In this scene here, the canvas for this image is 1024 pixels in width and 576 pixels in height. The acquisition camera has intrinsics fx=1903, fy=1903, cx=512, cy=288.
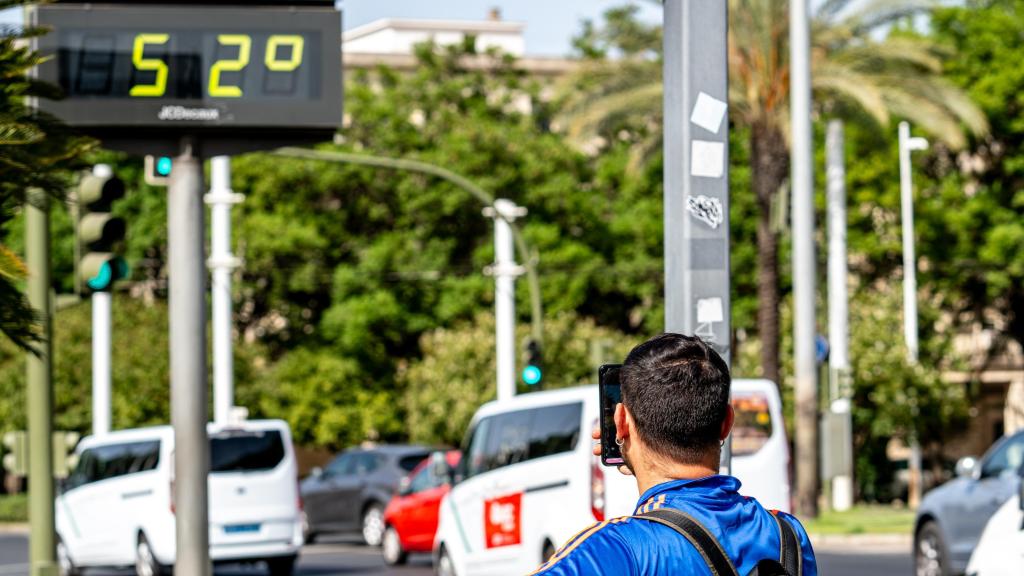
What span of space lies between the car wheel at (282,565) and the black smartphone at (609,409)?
61.9 ft

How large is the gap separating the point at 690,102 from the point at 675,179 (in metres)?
0.23

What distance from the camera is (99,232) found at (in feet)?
39.4

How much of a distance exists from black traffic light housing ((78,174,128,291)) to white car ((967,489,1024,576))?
5564mm

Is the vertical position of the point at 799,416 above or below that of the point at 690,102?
below

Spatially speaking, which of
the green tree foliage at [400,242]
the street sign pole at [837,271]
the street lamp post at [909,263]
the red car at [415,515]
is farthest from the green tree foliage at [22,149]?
the green tree foliage at [400,242]

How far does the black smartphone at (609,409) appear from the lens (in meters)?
3.62

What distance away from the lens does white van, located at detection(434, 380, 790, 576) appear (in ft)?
50.3

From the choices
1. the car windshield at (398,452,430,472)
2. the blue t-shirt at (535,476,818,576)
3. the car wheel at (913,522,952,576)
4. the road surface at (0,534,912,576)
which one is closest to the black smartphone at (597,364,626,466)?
the blue t-shirt at (535,476,818,576)

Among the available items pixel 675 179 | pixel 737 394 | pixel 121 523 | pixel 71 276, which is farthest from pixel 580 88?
pixel 675 179

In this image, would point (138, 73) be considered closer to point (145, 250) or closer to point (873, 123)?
point (873, 123)

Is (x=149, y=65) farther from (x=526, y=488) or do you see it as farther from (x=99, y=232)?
(x=526, y=488)

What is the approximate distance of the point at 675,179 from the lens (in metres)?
5.61

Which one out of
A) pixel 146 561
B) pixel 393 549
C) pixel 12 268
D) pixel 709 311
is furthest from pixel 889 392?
pixel 709 311

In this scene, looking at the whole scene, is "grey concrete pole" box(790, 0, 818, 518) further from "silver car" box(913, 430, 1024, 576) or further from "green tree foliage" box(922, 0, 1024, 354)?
"green tree foliage" box(922, 0, 1024, 354)
